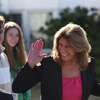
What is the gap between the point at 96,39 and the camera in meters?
18.7

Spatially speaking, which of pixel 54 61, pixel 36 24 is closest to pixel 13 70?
pixel 54 61

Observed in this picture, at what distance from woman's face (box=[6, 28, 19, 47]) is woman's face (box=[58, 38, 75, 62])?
1610 millimetres

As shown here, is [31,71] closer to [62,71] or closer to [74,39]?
[62,71]

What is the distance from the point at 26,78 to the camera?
3568 millimetres

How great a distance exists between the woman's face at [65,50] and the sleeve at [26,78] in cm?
20

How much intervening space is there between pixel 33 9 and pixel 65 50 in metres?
21.0

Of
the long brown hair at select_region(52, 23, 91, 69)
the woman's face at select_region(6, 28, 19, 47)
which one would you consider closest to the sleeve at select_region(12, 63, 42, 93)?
the long brown hair at select_region(52, 23, 91, 69)

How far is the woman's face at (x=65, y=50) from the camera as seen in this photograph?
3.59 m

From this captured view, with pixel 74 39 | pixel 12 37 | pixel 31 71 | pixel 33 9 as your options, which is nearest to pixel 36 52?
pixel 31 71

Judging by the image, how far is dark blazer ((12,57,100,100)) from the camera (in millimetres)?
3570

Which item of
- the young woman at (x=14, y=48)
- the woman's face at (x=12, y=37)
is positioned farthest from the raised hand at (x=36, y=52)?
the woman's face at (x=12, y=37)

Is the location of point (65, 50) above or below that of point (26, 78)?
above

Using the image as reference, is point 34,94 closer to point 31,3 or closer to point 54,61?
point 54,61

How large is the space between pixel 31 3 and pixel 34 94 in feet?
45.1
